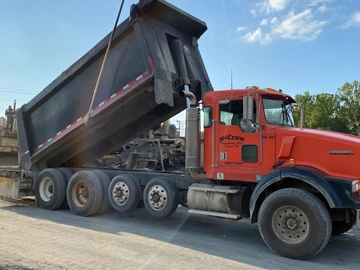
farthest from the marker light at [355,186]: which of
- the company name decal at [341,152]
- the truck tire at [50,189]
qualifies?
the truck tire at [50,189]

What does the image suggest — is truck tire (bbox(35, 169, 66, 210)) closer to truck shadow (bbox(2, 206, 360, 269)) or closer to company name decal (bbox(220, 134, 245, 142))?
truck shadow (bbox(2, 206, 360, 269))

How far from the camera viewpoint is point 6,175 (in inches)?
342

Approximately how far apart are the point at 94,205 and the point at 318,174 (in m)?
4.50

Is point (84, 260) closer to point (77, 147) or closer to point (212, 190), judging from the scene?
point (212, 190)

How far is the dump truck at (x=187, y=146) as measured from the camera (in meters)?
4.84

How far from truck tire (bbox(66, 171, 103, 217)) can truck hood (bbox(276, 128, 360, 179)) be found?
3882 mm

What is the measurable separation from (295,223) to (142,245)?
2281 millimetres

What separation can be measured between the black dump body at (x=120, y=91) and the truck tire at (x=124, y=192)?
134cm

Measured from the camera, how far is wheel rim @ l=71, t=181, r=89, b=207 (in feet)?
24.7

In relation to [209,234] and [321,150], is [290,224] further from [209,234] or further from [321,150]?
[209,234]

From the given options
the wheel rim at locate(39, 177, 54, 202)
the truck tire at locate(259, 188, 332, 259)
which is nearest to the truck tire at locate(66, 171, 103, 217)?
the wheel rim at locate(39, 177, 54, 202)

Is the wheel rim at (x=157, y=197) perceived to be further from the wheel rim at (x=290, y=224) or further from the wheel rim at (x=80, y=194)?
the wheel rim at (x=290, y=224)

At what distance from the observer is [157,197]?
6.47 m

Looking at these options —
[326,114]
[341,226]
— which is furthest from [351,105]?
[341,226]
